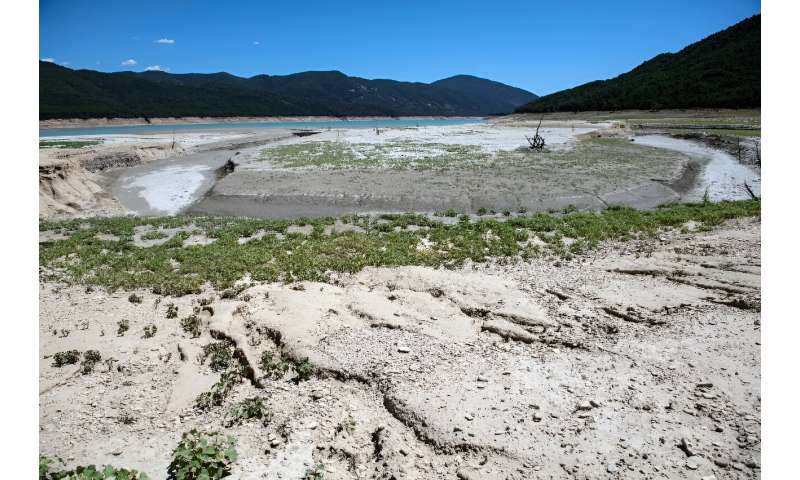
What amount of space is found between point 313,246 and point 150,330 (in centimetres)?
579

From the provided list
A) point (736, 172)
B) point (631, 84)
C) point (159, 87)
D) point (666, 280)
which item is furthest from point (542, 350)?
point (159, 87)

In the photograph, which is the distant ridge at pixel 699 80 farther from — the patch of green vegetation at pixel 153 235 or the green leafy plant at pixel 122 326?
the green leafy plant at pixel 122 326

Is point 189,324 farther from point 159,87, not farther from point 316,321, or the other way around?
point 159,87

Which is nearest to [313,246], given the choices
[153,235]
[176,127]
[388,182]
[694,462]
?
[153,235]

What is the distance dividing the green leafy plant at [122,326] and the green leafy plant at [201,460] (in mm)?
3915

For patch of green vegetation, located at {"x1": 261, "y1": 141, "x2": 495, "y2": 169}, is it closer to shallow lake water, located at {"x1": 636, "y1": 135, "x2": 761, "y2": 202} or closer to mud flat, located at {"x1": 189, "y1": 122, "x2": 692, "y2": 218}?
mud flat, located at {"x1": 189, "y1": 122, "x2": 692, "y2": 218}

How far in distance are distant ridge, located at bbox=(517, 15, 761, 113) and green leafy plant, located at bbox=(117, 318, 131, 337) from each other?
324 ft

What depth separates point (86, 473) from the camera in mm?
4750

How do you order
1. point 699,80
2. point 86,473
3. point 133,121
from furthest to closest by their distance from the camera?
point 133,121, point 699,80, point 86,473

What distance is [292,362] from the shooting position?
23.4 ft

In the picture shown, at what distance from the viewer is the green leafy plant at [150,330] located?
817cm

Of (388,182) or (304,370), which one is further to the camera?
(388,182)

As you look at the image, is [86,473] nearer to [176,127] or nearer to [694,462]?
[694,462]

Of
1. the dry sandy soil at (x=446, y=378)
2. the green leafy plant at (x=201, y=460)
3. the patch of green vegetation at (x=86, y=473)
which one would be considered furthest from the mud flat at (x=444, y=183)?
the patch of green vegetation at (x=86, y=473)
